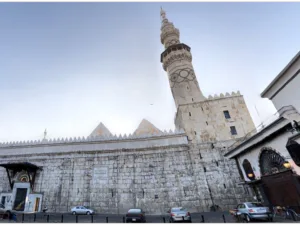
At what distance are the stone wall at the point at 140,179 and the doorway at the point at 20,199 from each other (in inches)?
54.4

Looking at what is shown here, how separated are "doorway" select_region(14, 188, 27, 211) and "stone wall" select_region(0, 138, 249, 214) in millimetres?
1381

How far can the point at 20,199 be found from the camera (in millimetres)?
17625

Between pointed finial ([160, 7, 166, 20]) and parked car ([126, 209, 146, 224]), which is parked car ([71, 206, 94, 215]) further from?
A: pointed finial ([160, 7, 166, 20])

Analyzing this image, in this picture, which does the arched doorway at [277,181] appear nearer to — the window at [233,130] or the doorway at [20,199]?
the window at [233,130]

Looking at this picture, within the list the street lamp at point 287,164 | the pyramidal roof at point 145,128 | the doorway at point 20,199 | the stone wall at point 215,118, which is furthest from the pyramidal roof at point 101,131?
the street lamp at point 287,164

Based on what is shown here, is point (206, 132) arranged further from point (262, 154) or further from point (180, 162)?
point (262, 154)

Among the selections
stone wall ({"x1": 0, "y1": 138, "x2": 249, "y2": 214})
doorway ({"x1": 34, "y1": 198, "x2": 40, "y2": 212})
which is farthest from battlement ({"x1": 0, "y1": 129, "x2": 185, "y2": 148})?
doorway ({"x1": 34, "y1": 198, "x2": 40, "y2": 212})

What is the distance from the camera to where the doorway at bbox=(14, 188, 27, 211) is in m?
17.1

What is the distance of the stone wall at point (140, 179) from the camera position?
53.9 feet

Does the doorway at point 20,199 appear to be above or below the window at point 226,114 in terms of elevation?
below

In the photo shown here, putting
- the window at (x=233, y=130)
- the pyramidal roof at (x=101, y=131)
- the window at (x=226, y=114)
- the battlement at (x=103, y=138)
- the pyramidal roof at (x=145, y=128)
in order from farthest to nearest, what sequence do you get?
the pyramidal roof at (x=101, y=131) < the pyramidal roof at (x=145, y=128) < the window at (x=226, y=114) < the window at (x=233, y=130) < the battlement at (x=103, y=138)

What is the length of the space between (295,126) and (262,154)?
159 inches

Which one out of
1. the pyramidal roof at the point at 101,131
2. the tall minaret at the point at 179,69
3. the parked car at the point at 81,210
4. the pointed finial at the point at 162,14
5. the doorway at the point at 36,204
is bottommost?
the parked car at the point at 81,210

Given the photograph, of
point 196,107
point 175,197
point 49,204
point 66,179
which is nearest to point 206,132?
point 196,107
